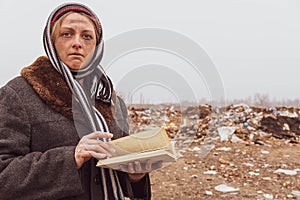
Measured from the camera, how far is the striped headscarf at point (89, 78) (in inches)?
50.6

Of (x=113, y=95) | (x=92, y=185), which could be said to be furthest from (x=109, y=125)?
(x=92, y=185)

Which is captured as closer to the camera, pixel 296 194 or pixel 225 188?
pixel 296 194

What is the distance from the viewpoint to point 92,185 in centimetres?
127

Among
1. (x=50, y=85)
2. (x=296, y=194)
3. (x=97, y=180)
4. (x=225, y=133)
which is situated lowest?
(x=296, y=194)

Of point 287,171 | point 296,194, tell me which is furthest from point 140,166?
point 287,171

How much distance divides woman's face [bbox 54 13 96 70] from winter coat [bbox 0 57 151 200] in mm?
70

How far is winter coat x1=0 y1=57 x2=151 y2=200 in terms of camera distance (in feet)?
3.70

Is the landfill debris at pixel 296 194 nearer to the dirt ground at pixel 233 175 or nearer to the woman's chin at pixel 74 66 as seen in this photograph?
the dirt ground at pixel 233 175

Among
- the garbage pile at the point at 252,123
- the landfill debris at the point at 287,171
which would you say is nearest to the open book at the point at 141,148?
the garbage pile at the point at 252,123

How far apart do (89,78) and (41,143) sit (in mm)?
324

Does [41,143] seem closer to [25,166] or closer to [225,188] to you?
[25,166]

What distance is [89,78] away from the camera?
1.41 meters

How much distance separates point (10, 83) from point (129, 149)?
0.50m

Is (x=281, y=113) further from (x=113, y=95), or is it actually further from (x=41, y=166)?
(x=41, y=166)
